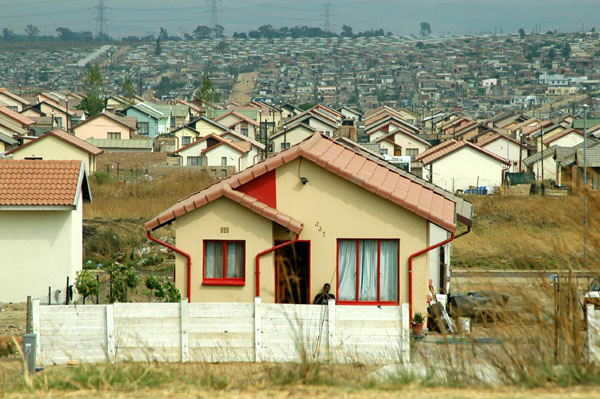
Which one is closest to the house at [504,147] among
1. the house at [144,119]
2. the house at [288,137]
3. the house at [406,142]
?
the house at [406,142]

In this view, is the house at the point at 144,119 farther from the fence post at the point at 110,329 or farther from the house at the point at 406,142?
the fence post at the point at 110,329

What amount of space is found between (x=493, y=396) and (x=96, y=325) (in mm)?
6323

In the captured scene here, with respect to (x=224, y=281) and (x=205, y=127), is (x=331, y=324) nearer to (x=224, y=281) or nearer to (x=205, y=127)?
(x=224, y=281)

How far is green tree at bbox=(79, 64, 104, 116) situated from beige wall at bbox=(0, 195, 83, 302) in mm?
84644

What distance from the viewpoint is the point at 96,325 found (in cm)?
1306

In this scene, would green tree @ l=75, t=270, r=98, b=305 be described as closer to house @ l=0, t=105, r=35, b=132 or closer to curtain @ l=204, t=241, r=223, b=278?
curtain @ l=204, t=241, r=223, b=278

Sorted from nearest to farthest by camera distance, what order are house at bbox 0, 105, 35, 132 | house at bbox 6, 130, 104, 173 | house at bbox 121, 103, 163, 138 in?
1. house at bbox 6, 130, 104, 173
2. house at bbox 0, 105, 35, 132
3. house at bbox 121, 103, 163, 138

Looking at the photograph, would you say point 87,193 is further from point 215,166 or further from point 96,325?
point 215,166

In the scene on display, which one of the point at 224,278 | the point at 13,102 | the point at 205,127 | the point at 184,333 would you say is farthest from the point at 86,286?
the point at 13,102

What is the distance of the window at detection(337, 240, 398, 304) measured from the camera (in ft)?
53.1

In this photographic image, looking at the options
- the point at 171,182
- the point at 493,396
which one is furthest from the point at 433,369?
the point at 171,182

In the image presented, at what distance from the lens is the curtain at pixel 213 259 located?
1633cm

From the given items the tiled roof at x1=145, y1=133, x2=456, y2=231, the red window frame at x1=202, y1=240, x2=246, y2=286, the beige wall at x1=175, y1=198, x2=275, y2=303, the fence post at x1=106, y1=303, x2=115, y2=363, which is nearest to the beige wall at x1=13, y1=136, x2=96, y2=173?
the tiled roof at x1=145, y1=133, x2=456, y2=231

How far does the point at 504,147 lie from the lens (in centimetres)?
6800
